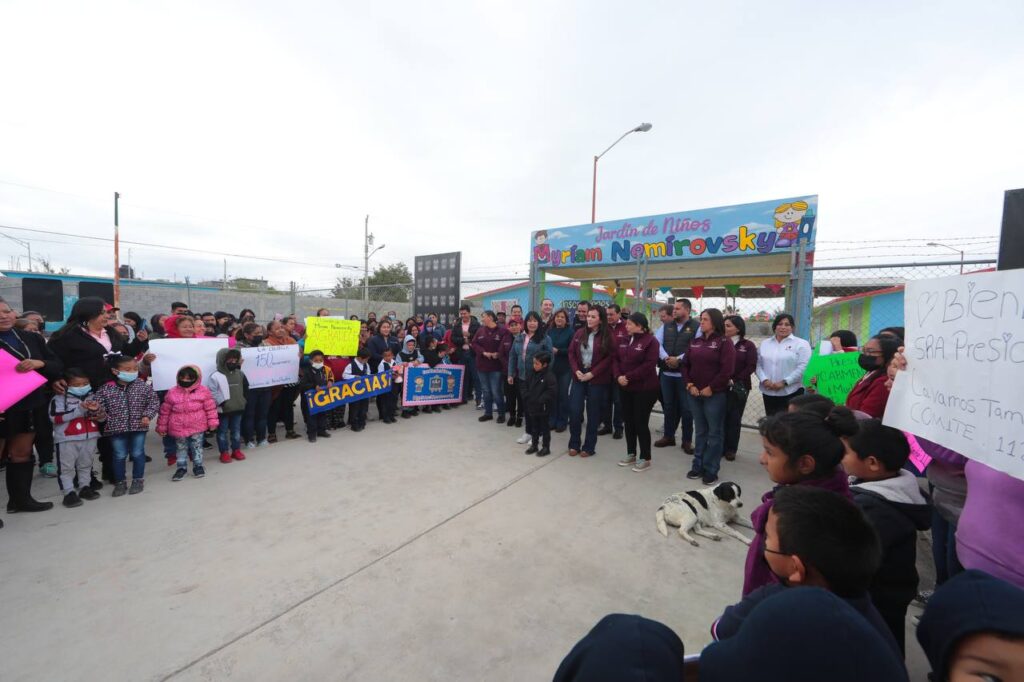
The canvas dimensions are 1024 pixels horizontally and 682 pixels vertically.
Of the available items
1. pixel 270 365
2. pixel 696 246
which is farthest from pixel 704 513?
pixel 696 246

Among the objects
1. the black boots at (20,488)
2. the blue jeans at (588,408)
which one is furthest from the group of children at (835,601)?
the black boots at (20,488)

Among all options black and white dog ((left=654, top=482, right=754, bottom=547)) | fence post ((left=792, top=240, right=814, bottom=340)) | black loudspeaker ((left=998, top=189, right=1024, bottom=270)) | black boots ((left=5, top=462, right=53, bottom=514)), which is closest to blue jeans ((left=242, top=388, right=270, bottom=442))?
black boots ((left=5, top=462, right=53, bottom=514))

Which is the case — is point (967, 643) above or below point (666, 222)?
below

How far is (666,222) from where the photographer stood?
10500mm

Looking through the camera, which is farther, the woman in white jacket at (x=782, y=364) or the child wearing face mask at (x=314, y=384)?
the child wearing face mask at (x=314, y=384)

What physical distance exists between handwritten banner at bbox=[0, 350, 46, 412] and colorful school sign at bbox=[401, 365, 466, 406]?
420 centimetres

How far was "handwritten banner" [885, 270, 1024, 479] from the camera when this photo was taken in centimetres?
158

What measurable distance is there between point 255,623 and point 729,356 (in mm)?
4342

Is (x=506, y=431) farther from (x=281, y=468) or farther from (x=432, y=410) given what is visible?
(x=281, y=468)

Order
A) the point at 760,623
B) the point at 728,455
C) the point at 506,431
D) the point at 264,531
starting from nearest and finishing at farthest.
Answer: the point at 760,623 → the point at 264,531 → the point at 728,455 → the point at 506,431

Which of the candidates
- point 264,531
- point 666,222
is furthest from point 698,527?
point 666,222

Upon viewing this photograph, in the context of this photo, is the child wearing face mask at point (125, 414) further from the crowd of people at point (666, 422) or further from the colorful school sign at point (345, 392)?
the colorful school sign at point (345, 392)

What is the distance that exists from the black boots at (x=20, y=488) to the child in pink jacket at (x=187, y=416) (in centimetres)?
94

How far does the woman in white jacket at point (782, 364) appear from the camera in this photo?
4.86 meters
